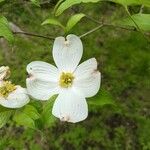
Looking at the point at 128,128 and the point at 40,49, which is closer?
the point at 128,128

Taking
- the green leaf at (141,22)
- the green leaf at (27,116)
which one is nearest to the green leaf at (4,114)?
the green leaf at (27,116)

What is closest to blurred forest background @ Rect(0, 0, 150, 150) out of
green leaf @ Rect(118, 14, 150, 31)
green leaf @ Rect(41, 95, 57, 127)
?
green leaf @ Rect(118, 14, 150, 31)

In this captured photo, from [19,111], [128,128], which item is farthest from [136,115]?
[19,111]

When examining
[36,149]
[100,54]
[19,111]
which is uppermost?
[19,111]

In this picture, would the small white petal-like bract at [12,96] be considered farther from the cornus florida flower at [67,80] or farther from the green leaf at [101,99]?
the green leaf at [101,99]

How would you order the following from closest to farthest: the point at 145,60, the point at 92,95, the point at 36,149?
the point at 92,95 < the point at 36,149 < the point at 145,60

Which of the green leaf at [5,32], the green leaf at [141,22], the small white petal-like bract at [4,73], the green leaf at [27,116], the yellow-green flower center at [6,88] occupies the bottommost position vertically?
the green leaf at [27,116]

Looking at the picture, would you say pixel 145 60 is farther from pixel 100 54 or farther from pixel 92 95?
pixel 92 95
